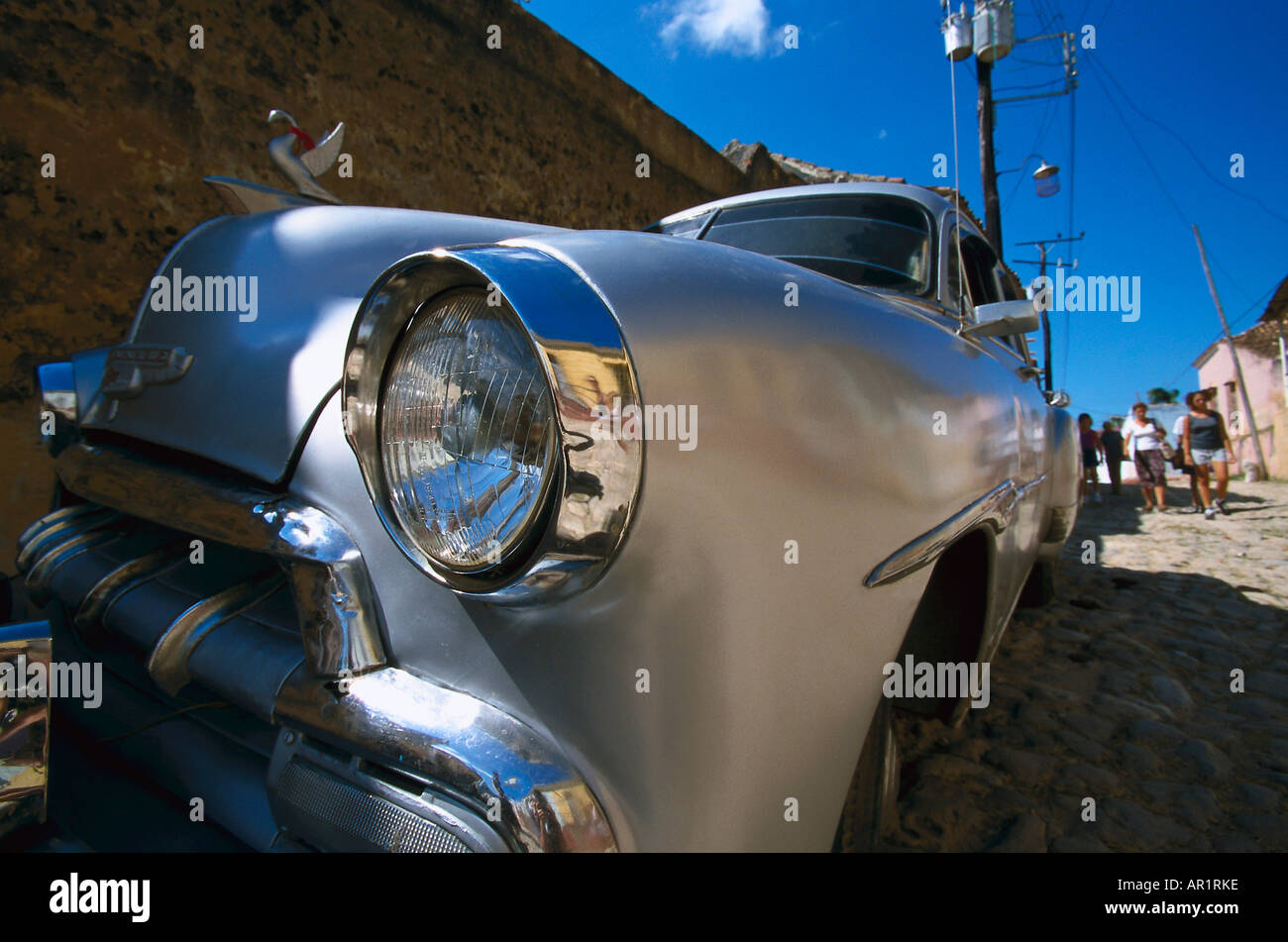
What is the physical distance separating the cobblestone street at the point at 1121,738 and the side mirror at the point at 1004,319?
105 cm

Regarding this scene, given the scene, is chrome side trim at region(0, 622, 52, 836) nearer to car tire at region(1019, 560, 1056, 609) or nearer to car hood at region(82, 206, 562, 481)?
car hood at region(82, 206, 562, 481)

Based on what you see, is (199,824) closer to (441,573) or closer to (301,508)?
(301,508)

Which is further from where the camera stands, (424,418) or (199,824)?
(199,824)

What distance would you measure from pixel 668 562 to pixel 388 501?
37 centimetres

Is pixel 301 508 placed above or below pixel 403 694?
above

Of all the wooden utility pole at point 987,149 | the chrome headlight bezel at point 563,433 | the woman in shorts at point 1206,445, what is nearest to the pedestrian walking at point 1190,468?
the woman in shorts at point 1206,445

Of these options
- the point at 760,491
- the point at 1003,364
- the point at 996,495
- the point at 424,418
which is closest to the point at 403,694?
the point at 424,418

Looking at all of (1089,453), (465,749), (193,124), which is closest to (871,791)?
(465,749)

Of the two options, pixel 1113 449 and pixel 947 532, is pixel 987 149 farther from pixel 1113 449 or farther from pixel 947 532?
pixel 947 532

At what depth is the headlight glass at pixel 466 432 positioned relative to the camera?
2.45ft

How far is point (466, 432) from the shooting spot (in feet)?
2.65

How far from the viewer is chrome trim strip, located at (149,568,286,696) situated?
1.03 meters

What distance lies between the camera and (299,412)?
3.65 feet

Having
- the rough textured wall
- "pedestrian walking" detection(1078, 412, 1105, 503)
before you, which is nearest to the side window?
the rough textured wall
